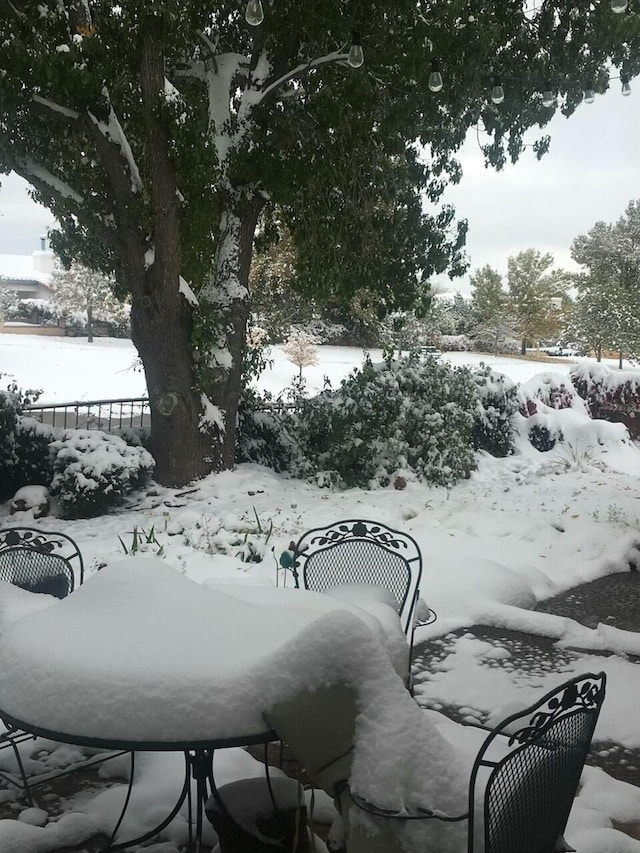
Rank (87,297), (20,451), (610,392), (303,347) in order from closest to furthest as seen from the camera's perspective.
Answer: (20,451) → (610,392) → (303,347) → (87,297)

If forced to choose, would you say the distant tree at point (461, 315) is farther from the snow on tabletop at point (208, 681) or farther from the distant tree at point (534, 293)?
the snow on tabletop at point (208, 681)

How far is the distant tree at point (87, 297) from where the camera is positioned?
16125 millimetres

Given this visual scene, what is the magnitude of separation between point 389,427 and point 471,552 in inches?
76.7

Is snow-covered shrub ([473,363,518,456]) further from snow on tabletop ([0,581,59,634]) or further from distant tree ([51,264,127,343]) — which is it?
distant tree ([51,264,127,343])

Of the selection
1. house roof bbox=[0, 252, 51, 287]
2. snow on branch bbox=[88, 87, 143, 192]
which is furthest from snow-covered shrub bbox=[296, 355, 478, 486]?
house roof bbox=[0, 252, 51, 287]

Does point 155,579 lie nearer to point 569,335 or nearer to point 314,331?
point 314,331

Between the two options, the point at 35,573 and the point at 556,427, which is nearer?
the point at 35,573

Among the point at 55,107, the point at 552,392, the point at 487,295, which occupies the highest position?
the point at 55,107

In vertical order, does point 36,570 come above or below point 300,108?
below

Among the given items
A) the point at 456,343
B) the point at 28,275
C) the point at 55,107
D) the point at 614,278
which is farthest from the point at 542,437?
the point at 28,275

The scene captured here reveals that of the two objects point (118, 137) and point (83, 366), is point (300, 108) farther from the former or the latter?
point (83, 366)

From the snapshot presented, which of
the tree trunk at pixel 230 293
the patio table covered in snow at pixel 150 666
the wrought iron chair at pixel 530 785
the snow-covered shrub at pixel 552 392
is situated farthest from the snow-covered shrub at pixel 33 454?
the snow-covered shrub at pixel 552 392

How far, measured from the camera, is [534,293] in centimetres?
1416

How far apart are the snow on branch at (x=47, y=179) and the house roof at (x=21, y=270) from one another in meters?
12.4
